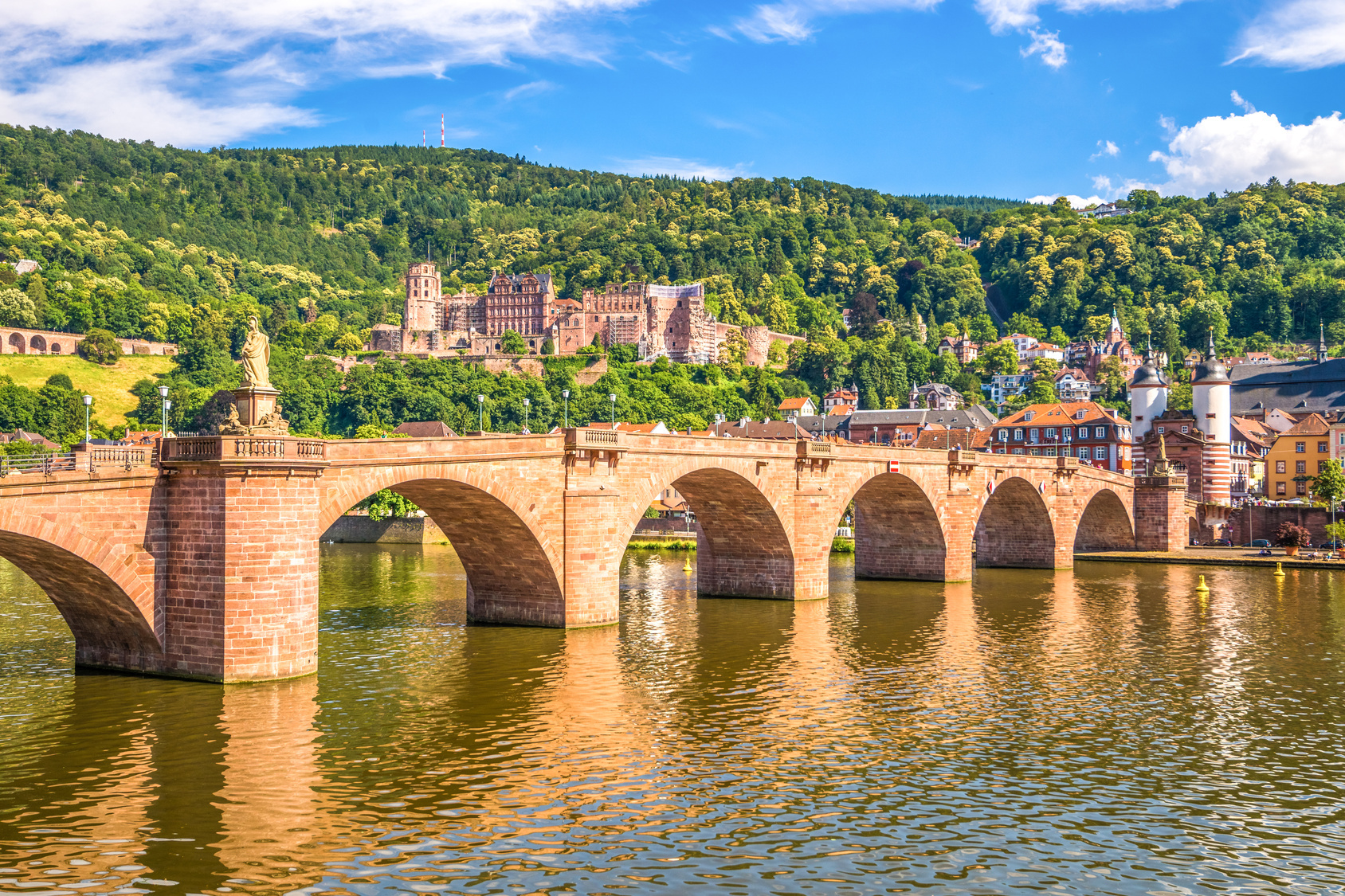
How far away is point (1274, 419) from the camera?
373ft

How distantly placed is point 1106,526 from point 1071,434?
1222 inches

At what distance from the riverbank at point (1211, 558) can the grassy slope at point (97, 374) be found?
108100 mm

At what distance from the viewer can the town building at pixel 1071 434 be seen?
106 meters

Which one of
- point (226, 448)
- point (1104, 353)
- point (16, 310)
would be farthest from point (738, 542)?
point (1104, 353)

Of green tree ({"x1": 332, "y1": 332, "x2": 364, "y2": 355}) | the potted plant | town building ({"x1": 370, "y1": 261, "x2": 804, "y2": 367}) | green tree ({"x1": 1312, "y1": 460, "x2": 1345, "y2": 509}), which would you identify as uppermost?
town building ({"x1": 370, "y1": 261, "x2": 804, "y2": 367})

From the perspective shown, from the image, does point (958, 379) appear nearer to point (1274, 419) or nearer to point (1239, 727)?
point (1274, 419)

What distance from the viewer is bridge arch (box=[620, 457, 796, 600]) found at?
157 feet

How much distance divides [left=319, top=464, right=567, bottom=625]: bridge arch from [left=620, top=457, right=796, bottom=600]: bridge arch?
8299 millimetres

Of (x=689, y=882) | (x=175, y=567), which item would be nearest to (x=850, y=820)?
(x=689, y=882)

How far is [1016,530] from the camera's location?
230ft

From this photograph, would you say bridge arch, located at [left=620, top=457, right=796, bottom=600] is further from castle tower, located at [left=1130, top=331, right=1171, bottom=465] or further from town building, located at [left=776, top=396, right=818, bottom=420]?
town building, located at [left=776, top=396, right=818, bottom=420]

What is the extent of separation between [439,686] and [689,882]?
1520 cm

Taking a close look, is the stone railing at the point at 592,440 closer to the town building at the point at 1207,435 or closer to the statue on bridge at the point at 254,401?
the statue on bridge at the point at 254,401

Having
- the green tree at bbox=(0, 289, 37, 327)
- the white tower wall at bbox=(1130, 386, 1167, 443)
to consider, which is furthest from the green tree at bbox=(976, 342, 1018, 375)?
the green tree at bbox=(0, 289, 37, 327)
